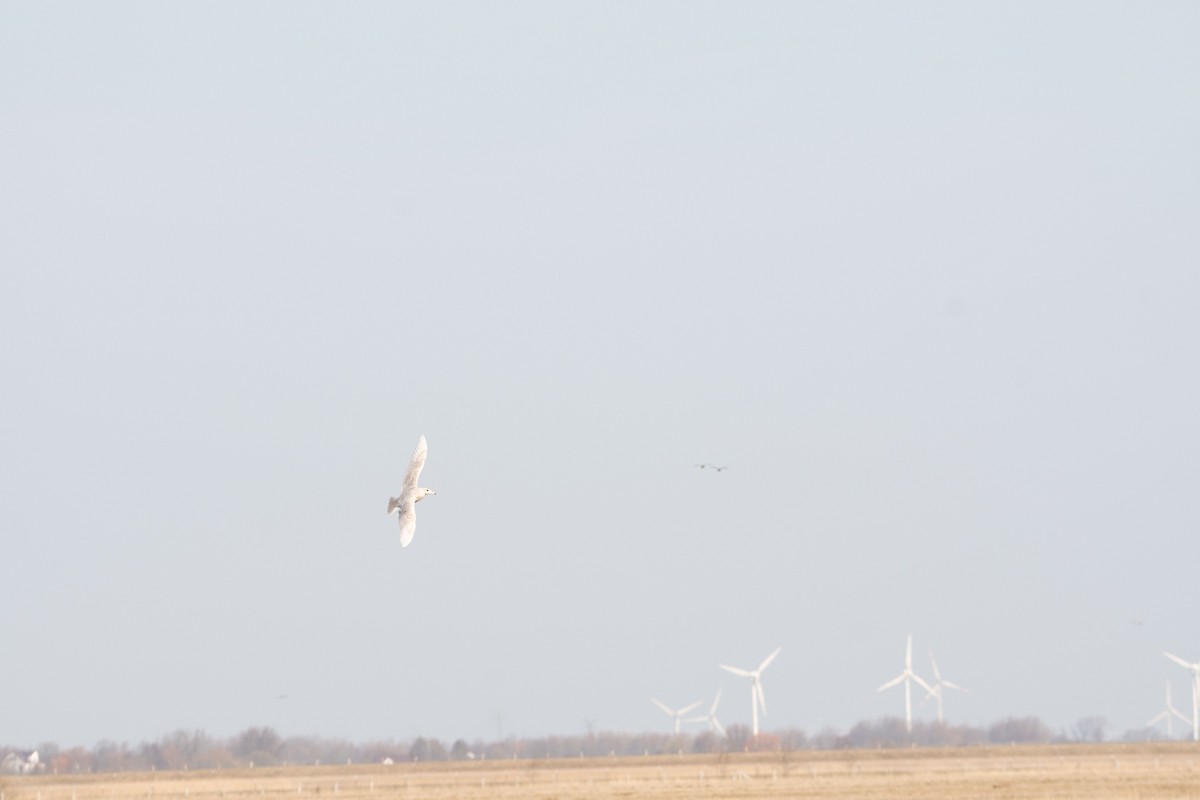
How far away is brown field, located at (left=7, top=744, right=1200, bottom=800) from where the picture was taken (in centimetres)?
6869

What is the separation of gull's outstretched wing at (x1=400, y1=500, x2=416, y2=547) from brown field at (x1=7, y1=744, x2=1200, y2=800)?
78.2ft

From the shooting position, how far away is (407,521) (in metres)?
46.3

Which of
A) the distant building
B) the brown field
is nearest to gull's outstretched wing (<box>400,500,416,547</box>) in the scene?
the brown field

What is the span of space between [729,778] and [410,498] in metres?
40.2

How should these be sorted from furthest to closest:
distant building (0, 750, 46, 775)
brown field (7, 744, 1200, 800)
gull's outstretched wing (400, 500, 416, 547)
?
distant building (0, 750, 46, 775) < brown field (7, 744, 1200, 800) < gull's outstretched wing (400, 500, 416, 547)

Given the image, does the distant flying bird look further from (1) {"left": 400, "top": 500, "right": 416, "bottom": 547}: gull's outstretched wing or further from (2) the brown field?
(2) the brown field

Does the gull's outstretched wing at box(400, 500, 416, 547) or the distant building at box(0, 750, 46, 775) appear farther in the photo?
the distant building at box(0, 750, 46, 775)

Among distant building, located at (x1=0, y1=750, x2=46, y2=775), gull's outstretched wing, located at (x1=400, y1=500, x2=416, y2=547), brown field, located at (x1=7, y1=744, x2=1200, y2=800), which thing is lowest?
brown field, located at (x1=7, y1=744, x2=1200, y2=800)

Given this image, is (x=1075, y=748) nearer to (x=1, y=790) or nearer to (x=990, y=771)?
(x=990, y=771)

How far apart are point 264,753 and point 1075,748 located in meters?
58.4

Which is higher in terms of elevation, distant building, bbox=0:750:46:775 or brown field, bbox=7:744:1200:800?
distant building, bbox=0:750:46:775

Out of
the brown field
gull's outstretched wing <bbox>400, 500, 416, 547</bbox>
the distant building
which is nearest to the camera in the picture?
gull's outstretched wing <bbox>400, 500, 416, 547</bbox>

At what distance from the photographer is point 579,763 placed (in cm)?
11006

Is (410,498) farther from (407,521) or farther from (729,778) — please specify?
(729,778)
